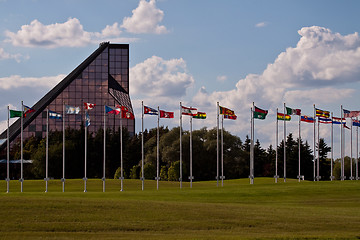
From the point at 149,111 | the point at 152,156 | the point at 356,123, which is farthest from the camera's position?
the point at 152,156

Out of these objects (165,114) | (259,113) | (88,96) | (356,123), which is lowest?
(356,123)

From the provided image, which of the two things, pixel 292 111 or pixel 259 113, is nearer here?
pixel 259 113

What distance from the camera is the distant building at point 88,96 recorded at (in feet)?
395

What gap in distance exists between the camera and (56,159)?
308 ft

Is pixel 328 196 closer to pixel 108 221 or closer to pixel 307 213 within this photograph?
pixel 307 213

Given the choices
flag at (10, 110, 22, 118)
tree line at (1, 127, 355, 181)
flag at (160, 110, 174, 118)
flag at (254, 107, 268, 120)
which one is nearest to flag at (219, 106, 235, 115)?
flag at (254, 107, 268, 120)

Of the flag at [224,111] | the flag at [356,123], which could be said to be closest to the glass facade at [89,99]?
the flag at [356,123]

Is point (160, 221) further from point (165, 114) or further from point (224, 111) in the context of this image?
point (224, 111)

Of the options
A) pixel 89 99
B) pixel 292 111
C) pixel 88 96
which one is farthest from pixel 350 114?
pixel 88 96

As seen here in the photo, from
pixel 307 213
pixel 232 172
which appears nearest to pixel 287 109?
pixel 307 213

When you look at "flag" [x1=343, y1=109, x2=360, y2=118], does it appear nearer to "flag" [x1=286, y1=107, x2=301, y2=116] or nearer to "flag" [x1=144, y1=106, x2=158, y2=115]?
"flag" [x1=286, y1=107, x2=301, y2=116]

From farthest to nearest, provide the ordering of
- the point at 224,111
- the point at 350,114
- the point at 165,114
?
1. the point at 350,114
2. the point at 224,111
3. the point at 165,114

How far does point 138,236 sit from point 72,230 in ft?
10.7

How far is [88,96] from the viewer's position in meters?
126
